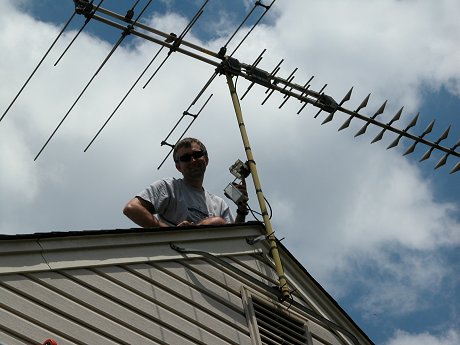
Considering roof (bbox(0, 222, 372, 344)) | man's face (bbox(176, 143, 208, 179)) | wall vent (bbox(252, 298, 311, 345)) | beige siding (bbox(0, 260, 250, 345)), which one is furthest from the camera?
man's face (bbox(176, 143, 208, 179))

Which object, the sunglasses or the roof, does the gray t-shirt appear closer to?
the sunglasses

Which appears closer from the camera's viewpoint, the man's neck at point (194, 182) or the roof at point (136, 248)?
the roof at point (136, 248)

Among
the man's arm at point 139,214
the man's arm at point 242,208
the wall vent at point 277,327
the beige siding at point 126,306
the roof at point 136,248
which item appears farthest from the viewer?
the man's arm at point 242,208

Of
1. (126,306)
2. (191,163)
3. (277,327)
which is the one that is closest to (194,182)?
(191,163)

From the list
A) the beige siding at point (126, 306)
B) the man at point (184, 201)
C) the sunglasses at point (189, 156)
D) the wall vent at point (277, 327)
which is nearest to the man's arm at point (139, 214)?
the man at point (184, 201)

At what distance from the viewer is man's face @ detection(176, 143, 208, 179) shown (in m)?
9.91

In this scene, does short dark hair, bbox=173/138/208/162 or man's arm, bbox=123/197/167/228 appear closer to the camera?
man's arm, bbox=123/197/167/228

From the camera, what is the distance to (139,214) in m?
9.16

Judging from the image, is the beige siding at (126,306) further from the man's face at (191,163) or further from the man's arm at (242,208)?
the man's face at (191,163)

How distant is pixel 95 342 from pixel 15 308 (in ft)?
2.05

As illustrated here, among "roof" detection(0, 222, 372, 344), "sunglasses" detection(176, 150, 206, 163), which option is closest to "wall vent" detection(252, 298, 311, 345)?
"roof" detection(0, 222, 372, 344)

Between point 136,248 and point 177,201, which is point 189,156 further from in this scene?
point 136,248

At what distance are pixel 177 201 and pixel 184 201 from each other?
8cm

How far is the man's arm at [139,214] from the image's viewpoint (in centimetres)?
912
